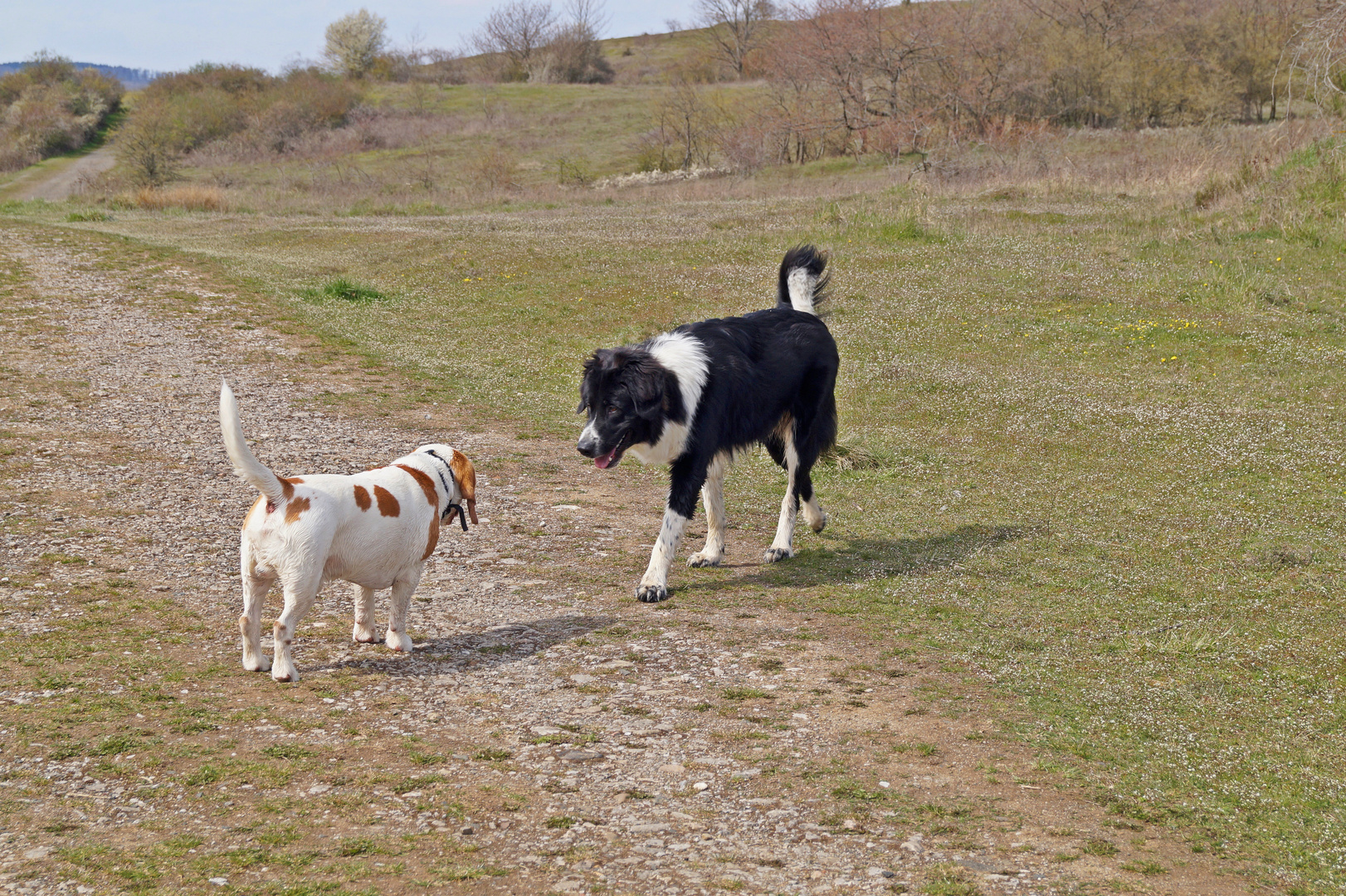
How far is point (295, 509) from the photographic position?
16.0 feet

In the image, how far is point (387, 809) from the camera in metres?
4.04

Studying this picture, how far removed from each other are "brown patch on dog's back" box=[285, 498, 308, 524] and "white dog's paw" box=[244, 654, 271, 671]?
0.88 meters

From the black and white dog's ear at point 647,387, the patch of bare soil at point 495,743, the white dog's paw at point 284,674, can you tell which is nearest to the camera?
the patch of bare soil at point 495,743

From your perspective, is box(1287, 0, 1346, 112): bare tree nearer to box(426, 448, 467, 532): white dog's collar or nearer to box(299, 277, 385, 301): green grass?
box(426, 448, 467, 532): white dog's collar

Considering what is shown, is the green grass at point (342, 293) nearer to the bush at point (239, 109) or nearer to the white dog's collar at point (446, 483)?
the white dog's collar at point (446, 483)

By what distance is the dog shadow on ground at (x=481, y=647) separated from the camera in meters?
5.54

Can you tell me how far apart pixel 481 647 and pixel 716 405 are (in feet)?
7.36

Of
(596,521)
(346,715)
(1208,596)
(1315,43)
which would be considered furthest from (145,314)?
(1315,43)

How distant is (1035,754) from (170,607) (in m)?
4.75

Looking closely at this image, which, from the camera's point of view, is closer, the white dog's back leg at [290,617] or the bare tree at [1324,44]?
the white dog's back leg at [290,617]

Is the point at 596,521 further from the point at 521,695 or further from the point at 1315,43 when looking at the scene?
the point at 1315,43

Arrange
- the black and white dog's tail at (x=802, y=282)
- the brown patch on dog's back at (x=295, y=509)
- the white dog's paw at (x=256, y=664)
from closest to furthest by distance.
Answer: the brown patch on dog's back at (x=295, y=509) < the white dog's paw at (x=256, y=664) < the black and white dog's tail at (x=802, y=282)

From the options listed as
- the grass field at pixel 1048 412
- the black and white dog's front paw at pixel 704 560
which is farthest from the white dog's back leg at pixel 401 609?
the black and white dog's front paw at pixel 704 560

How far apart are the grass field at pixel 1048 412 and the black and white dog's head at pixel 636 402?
1.08 m
